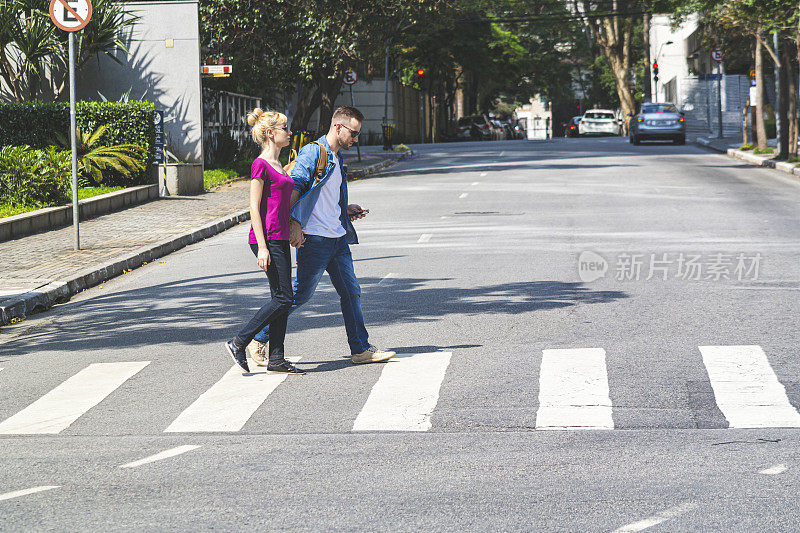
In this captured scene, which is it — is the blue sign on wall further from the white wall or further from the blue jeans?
the blue jeans

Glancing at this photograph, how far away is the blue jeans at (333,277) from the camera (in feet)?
27.3

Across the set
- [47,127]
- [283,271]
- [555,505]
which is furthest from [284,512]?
[47,127]

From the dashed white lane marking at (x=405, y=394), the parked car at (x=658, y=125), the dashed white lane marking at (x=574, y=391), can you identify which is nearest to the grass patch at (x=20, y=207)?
the dashed white lane marking at (x=405, y=394)

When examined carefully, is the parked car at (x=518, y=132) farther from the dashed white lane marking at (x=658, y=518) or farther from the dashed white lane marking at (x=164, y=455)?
the dashed white lane marking at (x=658, y=518)

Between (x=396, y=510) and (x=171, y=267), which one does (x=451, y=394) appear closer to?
(x=396, y=510)

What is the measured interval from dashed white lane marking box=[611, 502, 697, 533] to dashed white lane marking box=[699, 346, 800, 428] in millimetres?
1635

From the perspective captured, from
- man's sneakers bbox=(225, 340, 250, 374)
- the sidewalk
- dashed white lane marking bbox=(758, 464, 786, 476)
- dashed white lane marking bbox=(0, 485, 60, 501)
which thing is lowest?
dashed white lane marking bbox=(0, 485, 60, 501)

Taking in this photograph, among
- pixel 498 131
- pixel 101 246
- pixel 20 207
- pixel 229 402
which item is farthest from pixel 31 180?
pixel 498 131

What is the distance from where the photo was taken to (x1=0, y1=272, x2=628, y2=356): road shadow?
10.1 meters

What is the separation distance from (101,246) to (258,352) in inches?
314

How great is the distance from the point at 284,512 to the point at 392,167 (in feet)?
100.0

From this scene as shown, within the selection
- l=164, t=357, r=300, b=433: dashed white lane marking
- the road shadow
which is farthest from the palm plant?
l=164, t=357, r=300, b=433: dashed white lane marking

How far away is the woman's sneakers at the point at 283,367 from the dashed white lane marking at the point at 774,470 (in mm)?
3743

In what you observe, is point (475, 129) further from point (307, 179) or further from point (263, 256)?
point (263, 256)
